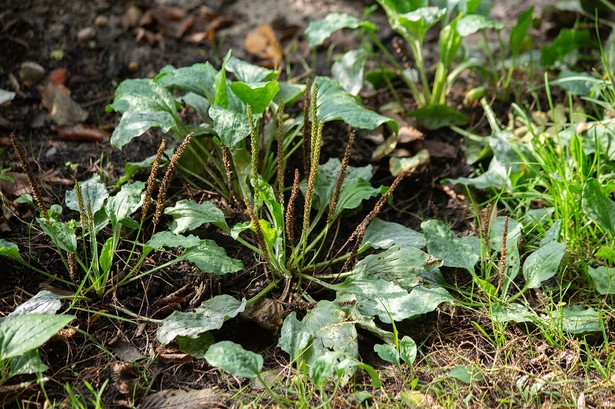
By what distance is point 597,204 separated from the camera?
211 centimetres

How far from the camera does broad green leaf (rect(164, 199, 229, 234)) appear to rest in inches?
82.3

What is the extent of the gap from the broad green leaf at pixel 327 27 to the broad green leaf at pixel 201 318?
1318 millimetres

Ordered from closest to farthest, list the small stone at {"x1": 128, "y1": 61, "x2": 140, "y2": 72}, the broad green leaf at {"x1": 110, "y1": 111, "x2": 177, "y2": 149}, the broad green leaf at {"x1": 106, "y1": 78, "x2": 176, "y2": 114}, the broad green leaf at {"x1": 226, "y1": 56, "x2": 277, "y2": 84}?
the broad green leaf at {"x1": 110, "y1": 111, "x2": 177, "y2": 149} < the broad green leaf at {"x1": 106, "y1": 78, "x2": 176, "y2": 114} < the broad green leaf at {"x1": 226, "y1": 56, "x2": 277, "y2": 84} < the small stone at {"x1": 128, "y1": 61, "x2": 140, "y2": 72}

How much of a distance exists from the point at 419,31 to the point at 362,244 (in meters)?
1.03

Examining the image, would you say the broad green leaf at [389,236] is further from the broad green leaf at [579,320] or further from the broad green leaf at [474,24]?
the broad green leaf at [474,24]

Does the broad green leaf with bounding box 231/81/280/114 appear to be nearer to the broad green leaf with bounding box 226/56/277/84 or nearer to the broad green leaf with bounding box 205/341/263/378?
the broad green leaf with bounding box 226/56/277/84

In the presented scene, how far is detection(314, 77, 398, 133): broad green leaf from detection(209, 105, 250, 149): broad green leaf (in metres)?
0.28

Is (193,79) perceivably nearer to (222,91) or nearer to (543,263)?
(222,91)

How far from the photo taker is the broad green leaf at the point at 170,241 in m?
1.94

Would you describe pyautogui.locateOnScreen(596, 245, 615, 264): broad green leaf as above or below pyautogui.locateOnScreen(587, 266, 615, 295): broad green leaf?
above

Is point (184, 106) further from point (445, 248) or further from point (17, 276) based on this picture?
point (445, 248)

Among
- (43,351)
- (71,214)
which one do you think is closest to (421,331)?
(43,351)

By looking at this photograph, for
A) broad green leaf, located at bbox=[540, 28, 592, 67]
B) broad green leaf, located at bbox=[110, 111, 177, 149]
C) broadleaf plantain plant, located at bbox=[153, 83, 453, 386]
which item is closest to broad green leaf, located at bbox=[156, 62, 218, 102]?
broad green leaf, located at bbox=[110, 111, 177, 149]

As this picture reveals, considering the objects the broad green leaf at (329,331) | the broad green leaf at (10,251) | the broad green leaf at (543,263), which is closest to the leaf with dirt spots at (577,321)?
the broad green leaf at (543,263)
